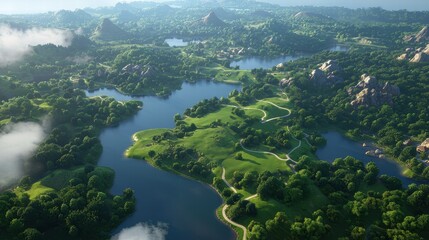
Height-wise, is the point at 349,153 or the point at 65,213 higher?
the point at 65,213

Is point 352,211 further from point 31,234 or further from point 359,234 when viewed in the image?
point 31,234

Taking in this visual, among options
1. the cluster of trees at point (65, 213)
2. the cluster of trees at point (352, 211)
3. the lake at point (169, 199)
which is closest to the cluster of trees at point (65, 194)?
the cluster of trees at point (65, 213)

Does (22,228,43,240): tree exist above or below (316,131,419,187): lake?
above

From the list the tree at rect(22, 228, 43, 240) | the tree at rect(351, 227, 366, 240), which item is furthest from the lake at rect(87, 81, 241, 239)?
the tree at rect(351, 227, 366, 240)

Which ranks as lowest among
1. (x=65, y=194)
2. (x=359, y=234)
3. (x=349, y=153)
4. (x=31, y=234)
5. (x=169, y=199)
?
(x=169, y=199)

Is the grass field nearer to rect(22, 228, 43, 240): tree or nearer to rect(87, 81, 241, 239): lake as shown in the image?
rect(87, 81, 241, 239): lake

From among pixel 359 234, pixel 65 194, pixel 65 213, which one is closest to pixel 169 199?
pixel 65 194
